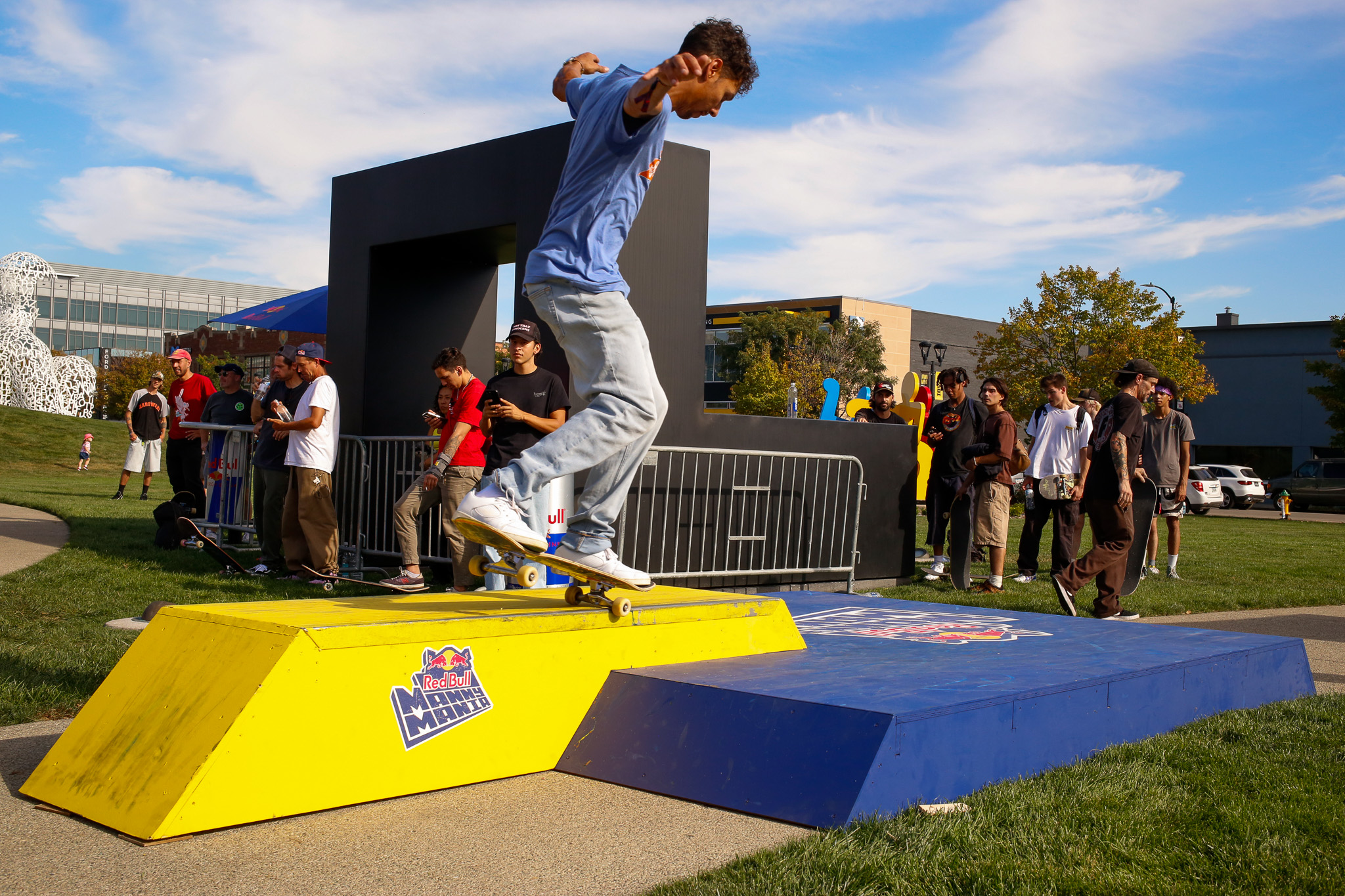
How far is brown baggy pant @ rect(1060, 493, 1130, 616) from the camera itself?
7594 mm

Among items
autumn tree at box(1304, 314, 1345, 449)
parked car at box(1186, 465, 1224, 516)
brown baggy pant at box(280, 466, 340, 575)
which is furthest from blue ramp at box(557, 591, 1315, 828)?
autumn tree at box(1304, 314, 1345, 449)

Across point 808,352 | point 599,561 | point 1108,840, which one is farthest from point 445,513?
point 808,352

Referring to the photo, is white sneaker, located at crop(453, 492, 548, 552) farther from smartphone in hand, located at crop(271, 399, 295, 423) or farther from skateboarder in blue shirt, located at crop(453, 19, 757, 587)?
smartphone in hand, located at crop(271, 399, 295, 423)

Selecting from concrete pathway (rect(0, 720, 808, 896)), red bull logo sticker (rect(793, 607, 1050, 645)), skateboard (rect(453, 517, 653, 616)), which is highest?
skateboard (rect(453, 517, 653, 616))

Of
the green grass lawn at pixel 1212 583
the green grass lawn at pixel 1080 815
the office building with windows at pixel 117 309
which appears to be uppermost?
the office building with windows at pixel 117 309

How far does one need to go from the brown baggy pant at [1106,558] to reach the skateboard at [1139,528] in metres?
0.15

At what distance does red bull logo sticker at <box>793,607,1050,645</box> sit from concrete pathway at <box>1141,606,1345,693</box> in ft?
4.94

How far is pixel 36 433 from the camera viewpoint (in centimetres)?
3419

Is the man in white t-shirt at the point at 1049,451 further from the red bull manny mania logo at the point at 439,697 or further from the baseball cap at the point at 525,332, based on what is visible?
the red bull manny mania logo at the point at 439,697

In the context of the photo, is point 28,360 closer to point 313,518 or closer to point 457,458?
point 313,518

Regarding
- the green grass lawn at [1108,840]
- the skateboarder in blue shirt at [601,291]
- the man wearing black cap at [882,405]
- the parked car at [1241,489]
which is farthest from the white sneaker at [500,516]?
the parked car at [1241,489]

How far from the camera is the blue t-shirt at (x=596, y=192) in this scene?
3.71m

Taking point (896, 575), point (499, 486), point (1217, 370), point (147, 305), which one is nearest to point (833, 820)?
point (499, 486)

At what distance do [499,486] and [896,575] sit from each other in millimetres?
7287
